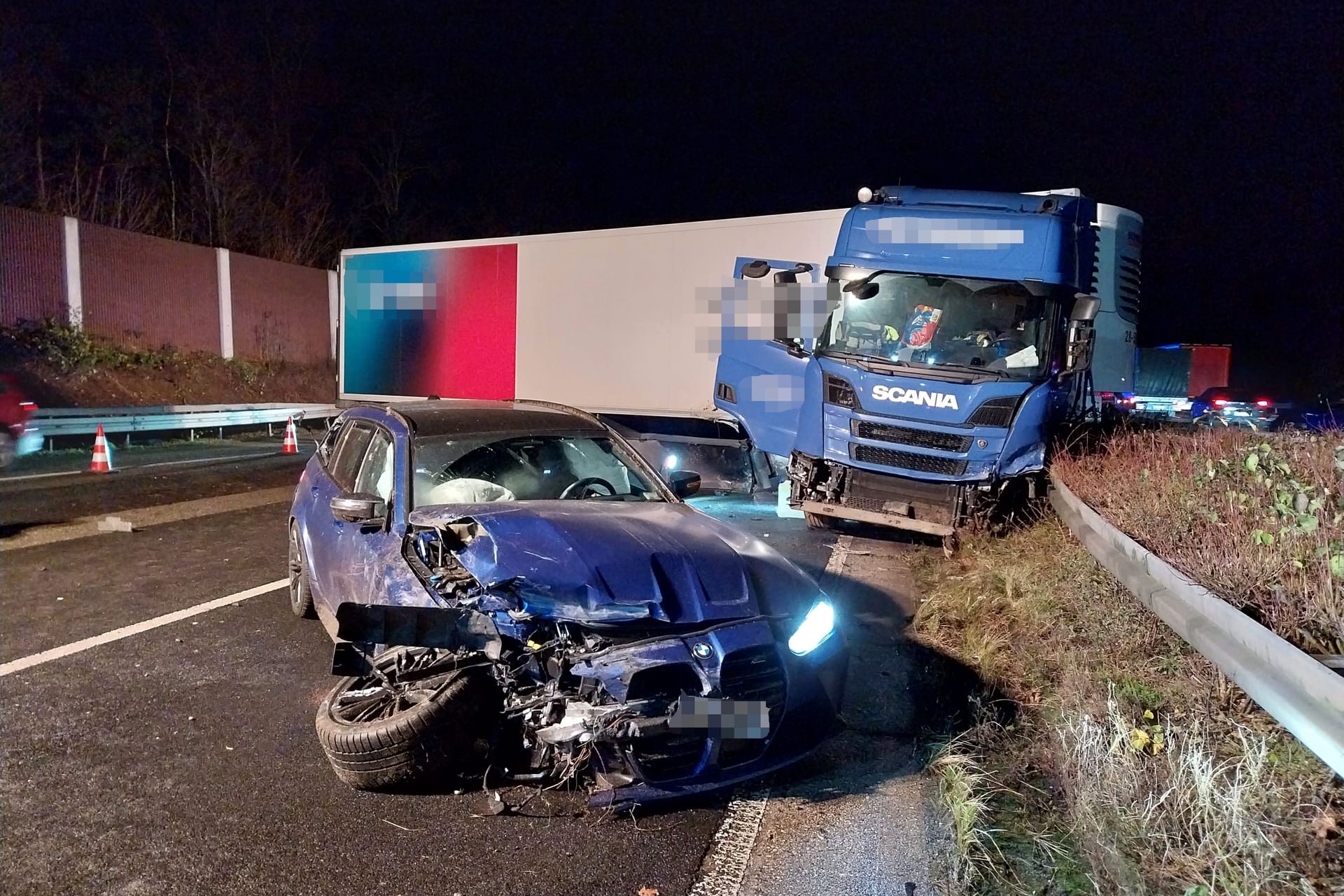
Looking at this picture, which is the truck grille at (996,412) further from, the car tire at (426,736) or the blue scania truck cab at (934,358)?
the car tire at (426,736)

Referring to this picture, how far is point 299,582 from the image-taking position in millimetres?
5434

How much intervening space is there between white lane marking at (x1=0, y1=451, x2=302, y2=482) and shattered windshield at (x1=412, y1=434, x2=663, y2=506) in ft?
30.0

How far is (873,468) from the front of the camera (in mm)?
7359

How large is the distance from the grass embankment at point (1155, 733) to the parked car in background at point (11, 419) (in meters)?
12.0

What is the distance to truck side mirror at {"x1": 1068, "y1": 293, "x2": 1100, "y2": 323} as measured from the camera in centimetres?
702

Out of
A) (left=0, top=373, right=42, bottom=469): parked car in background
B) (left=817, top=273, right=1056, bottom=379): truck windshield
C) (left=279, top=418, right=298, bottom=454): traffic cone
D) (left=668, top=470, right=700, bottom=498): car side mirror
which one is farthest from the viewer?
(left=279, top=418, right=298, bottom=454): traffic cone

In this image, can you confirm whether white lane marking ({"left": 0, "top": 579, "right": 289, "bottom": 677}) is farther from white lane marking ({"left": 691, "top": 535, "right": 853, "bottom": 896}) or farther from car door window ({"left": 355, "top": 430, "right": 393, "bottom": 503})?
white lane marking ({"left": 691, "top": 535, "right": 853, "bottom": 896})

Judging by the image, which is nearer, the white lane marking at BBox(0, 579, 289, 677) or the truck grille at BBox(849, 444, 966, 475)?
the white lane marking at BBox(0, 579, 289, 677)

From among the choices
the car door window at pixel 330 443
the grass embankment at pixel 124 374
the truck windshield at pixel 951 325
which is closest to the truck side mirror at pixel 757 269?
the truck windshield at pixel 951 325

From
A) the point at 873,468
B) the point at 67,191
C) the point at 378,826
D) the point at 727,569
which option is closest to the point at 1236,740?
the point at 727,569

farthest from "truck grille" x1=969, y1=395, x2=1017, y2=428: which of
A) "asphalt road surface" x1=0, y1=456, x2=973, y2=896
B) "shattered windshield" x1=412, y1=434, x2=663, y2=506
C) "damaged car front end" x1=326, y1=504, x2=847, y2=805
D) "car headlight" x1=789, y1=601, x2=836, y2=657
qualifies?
"damaged car front end" x1=326, y1=504, x2=847, y2=805

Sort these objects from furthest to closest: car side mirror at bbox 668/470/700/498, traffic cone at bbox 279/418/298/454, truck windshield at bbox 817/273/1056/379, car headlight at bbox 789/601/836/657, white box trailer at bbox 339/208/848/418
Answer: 1. traffic cone at bbox 279/418/298/454
2. white box trailer at bbox 339/208/848/418
3. truck windshield at bbox 817/273/1056/379
4. car side mirror at bbox 668/470/700/498
5. car headlight at bbox 789/601/836/657

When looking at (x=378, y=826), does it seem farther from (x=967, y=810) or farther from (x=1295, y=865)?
(x=1295, y=865)

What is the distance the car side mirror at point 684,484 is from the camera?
507 centimetres
